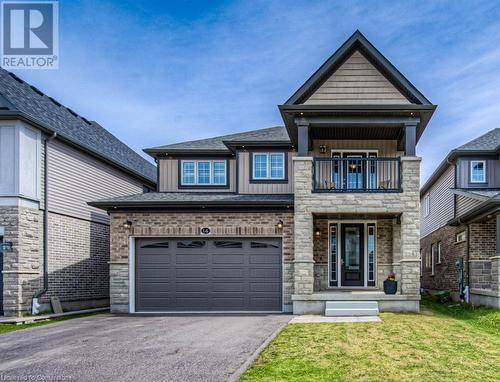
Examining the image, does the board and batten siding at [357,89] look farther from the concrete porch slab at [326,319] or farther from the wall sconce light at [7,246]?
the wall sconce light at [7,246]

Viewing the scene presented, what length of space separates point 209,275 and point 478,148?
35.9 ft

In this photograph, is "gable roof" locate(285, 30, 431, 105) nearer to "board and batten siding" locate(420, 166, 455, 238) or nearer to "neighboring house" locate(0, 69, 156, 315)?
"board and batten siding" locate(420, 166, 455, 238)

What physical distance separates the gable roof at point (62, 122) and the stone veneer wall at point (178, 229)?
3611mm

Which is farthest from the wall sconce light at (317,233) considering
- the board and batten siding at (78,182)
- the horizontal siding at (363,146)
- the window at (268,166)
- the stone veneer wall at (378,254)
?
the board and batten siding at (78,182)

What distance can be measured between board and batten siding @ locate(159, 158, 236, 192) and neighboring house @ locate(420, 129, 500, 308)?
308 inches

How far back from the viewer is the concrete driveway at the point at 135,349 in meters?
6.53

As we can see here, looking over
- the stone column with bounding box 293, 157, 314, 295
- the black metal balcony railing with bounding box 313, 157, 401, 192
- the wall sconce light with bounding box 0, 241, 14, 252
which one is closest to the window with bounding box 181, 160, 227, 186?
the black metal balcony railing with bounding box 313, 157, 401, 192

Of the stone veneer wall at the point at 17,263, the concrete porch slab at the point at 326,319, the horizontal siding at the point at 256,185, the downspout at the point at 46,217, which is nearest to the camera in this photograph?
the concrete porch slab at the point at 326,319

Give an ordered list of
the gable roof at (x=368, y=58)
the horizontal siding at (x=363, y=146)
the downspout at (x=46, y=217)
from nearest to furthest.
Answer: the gable roof at (x=368, y=58) → the downspout at (x=46, y=217) → the horizontal siding at (x=363, y=146)

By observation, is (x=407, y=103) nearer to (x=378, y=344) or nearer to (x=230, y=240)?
(x=230, y=240)

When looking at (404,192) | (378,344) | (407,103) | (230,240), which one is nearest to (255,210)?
(230,240)

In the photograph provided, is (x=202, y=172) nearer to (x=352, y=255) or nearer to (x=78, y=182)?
(x=78, y=182)

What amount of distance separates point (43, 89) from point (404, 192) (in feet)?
43.9

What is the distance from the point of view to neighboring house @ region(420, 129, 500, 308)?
14.3 metres
